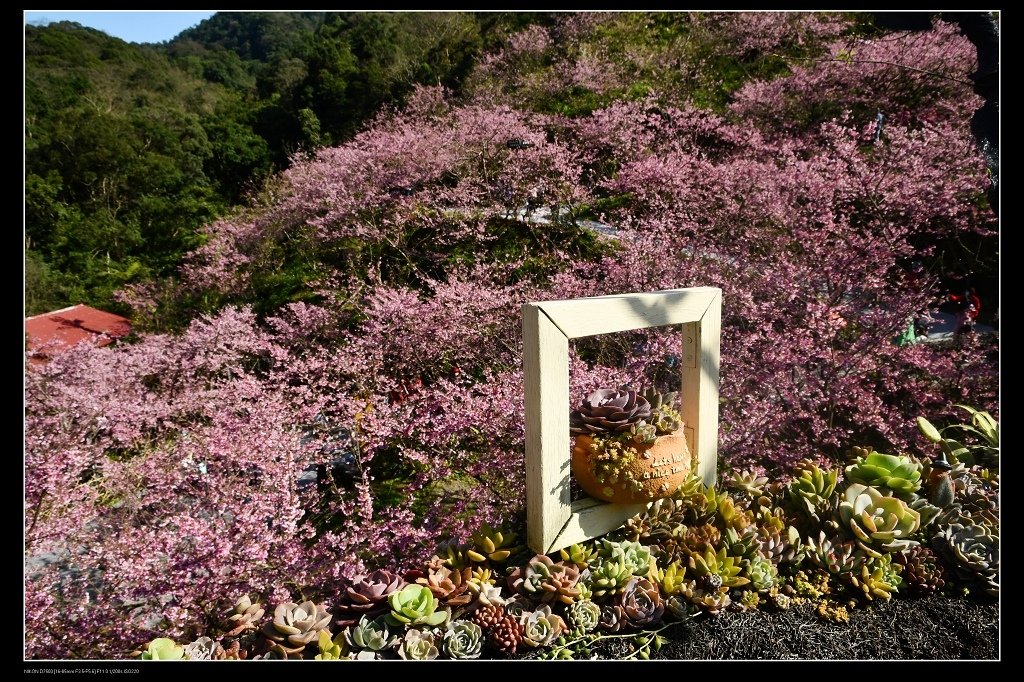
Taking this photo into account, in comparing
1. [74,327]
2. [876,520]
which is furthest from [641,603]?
[74,327]

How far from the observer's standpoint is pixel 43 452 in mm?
2721

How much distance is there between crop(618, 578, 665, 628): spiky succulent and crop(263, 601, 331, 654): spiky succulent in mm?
873

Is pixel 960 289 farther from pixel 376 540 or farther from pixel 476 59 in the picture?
pixel 476 59

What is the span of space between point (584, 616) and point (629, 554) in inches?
11.3

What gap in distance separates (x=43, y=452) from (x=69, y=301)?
5539 millimetres

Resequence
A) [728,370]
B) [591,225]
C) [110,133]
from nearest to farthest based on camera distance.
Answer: [728,370], [591,225], [110,133]

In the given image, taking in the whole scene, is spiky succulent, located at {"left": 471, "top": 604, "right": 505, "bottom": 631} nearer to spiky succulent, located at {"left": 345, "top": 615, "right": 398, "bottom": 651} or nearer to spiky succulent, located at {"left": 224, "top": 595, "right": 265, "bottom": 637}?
spiky succulent, located at {"left": 345, "top": 615, "right": 398, "bottom": 651}

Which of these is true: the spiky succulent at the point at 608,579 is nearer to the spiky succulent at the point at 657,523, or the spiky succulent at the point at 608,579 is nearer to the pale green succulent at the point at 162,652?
the spiky succulent at the point at 657,523

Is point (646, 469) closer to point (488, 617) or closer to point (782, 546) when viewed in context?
point (782, 546)

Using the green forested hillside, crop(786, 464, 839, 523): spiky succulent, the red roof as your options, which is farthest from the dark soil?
the green forested hillside

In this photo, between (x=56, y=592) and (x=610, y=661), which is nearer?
(x=610, y=661)

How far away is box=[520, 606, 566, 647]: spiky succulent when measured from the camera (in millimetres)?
1593
